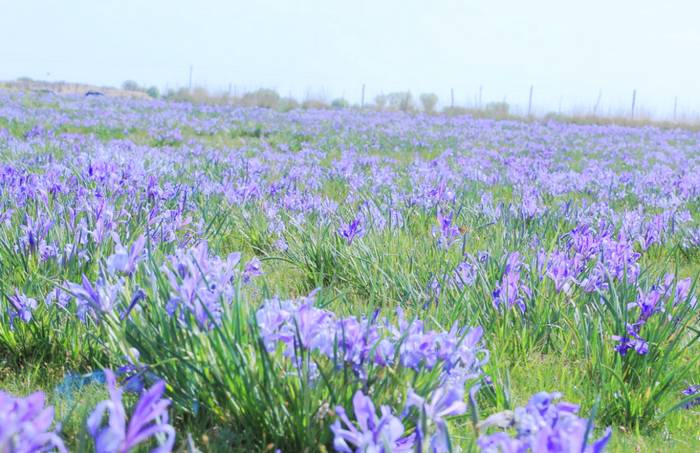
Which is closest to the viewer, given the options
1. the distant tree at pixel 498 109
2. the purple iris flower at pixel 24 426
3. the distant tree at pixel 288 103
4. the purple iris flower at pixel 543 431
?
the purple iris flower at pixel 24 426

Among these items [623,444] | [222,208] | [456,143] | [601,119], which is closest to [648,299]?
[623,444]

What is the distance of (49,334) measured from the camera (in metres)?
2.28

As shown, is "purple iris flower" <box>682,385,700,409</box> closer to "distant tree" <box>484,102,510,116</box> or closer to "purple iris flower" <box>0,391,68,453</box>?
"purple iris flower" <box>0,391,68,453</box>

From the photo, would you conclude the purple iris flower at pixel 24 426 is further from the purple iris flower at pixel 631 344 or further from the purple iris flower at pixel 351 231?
the purple iris flower at pixel 351 231

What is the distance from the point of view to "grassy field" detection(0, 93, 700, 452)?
156 cm

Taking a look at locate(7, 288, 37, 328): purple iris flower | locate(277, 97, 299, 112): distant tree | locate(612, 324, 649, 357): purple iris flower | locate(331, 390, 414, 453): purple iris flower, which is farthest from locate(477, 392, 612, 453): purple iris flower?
locate(277, 97, 299, 112): distant tree

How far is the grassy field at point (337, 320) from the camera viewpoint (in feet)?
5.12

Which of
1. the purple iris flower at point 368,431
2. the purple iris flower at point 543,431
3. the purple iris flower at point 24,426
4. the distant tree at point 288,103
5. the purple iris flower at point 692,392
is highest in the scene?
the distant tree at point 288,103

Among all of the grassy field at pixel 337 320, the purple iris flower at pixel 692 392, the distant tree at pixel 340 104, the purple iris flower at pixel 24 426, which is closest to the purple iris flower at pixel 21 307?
the grassy field at pixel 337 320

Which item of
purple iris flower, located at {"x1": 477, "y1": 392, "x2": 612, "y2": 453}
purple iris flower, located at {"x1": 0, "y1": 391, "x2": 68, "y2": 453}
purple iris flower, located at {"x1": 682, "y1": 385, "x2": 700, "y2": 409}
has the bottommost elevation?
purple iris flower, located at {"x1": 682, "y1": 385, "x2": 700, "y2": 409}

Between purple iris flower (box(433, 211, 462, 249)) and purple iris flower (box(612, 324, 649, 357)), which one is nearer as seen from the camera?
purple iris flower (box(612, 324, 649, 357))

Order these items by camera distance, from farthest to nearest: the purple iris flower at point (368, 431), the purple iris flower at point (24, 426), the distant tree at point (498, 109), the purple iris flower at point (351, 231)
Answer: the distant tree at point (498, 109)
the purple iris flower at point (351, 231)
the purple iris flower at point (368, 431)
the purple iris flower at point (24, 426)

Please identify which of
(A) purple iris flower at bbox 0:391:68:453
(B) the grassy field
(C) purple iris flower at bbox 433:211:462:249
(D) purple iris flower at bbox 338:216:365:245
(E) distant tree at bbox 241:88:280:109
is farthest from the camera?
(E) distant tree at bbox 241:88:280:109

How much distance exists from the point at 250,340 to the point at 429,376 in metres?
0.48
